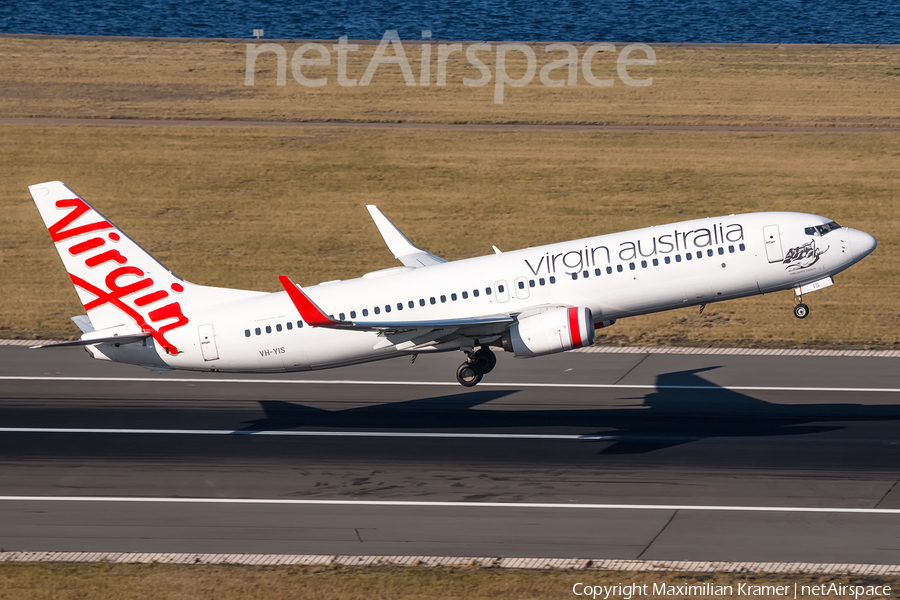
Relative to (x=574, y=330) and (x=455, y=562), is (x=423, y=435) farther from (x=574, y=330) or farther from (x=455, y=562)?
(x=455, y=562)

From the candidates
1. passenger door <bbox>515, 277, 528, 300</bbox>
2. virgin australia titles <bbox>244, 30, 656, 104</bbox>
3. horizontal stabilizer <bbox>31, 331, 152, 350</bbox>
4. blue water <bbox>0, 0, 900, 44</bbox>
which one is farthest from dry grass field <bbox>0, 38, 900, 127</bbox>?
blue water <bbox>0, 0, 900, 44</bbox>

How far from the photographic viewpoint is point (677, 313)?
54.8 m

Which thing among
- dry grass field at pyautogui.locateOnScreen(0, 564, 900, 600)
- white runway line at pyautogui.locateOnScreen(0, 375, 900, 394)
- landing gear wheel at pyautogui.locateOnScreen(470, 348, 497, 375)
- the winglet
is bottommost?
dry grass field at pyautogui.locateOnScreen(0, 564, 900, 600)

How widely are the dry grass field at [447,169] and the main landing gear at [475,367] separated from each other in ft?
37.2

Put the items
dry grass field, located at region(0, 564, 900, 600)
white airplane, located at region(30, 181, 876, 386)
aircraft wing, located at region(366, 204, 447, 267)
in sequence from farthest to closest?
aircraft wing, located at region(366, 204, 447, 267) → white airplane, located at region(30, 181, 876, 386) → dry grass field, located at region(0, 564, 900, 600)

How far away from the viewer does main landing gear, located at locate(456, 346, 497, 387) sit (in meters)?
41.4

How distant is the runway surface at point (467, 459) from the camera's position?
31734 mm

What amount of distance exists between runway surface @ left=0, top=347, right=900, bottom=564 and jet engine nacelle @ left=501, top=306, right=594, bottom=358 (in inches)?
138

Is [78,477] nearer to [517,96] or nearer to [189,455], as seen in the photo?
[189,455]

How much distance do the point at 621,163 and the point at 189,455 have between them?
4231 cm

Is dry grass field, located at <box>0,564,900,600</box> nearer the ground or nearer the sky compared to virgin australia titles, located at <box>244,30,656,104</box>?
nearer the ground

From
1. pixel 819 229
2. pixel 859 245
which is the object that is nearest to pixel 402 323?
pixel 819 229

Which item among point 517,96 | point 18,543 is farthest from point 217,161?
point 18,543

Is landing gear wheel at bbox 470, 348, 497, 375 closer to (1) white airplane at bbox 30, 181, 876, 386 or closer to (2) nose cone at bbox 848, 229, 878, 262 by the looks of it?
(1) white airplane at bbox 30, 181, 876, 386
